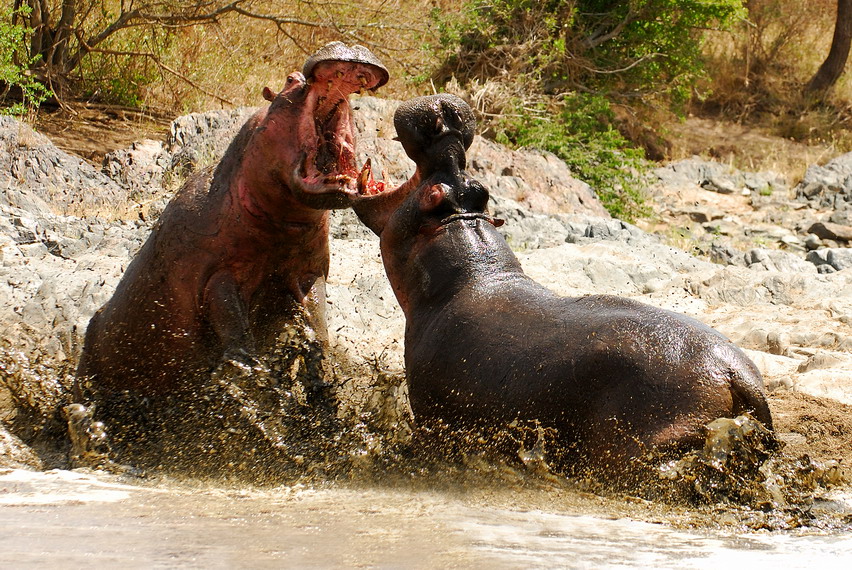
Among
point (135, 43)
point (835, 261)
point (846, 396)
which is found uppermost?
point (135, 43)

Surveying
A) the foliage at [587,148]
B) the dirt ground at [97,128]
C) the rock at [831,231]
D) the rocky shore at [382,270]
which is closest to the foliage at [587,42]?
the foliage at [587,148]

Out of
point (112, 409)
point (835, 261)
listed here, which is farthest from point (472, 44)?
point (112, 409)

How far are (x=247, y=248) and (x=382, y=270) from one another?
3181 mm

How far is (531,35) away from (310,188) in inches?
477

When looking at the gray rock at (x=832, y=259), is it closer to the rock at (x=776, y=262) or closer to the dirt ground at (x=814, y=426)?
the rock at (x=776, y=262)

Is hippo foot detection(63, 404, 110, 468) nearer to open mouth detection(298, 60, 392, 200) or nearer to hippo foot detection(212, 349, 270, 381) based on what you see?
hippo foot detection(212, 349, 270, 381)

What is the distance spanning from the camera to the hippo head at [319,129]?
4902mm

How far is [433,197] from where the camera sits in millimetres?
4895

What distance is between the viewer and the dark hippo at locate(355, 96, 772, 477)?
380 centimetres

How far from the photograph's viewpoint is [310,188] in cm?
493

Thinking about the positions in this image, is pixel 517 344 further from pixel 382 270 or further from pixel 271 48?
pixel 271 48

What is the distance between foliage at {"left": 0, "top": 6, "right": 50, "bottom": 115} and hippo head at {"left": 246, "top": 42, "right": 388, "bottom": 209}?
23.0ft

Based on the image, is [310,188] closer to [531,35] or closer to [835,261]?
[835,261]

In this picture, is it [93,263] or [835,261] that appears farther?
[835,261]
